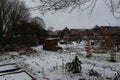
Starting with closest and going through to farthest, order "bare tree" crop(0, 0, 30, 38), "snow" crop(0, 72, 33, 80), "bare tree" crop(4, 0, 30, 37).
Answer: "snow" crop(0, 72, 33, 80) → "bare tree" crop(0, 0, 30, 38) → "bare tree" crop(4, 0, 30, 37)

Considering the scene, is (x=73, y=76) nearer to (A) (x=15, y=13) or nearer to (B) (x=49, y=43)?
(B) (x=49, y=43)

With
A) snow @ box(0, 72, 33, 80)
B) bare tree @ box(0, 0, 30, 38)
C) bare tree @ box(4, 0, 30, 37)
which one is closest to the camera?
snow @ box(0, 72, 33, 80)

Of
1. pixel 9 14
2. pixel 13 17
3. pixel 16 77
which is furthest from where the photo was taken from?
pixel 13 17

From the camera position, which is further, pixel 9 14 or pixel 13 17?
pixel 13 17

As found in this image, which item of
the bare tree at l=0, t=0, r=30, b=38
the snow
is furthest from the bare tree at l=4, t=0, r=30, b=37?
the snow

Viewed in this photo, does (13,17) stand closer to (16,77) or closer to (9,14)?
(9,14)

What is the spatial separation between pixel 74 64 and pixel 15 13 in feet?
122

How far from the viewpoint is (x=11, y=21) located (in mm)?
44594

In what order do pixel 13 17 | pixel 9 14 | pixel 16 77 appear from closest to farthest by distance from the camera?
pixel 16 77 < pixel 9 14 < pixel 13 17

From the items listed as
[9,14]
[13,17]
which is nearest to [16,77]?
[9,14]

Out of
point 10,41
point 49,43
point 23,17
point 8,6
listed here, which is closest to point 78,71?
point 49,43

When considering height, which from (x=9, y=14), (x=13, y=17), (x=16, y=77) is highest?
(x=9, y=14)

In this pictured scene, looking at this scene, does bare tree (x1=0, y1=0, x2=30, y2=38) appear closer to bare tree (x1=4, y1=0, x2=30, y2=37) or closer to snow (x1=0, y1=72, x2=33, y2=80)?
bare tree (x1=4, y1=0, x2=30, y2=37)

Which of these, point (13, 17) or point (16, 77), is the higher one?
point (13, 17)
